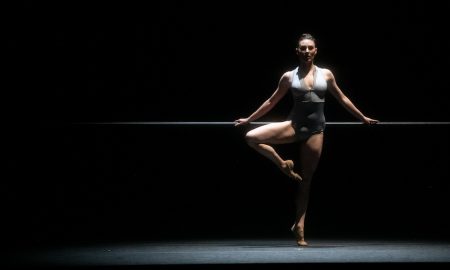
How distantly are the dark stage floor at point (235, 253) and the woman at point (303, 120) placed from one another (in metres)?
0.34

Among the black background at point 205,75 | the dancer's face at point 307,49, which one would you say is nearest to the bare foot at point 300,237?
the dancer's face at point 307,49

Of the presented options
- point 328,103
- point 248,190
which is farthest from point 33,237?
point 328,103

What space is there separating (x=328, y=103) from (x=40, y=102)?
92.3 inches

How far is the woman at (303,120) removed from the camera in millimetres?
5723

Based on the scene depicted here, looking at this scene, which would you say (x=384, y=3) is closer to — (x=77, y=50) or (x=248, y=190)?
(x=248, y=190)

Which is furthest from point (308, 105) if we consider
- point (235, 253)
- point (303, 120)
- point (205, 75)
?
point (205, 75)

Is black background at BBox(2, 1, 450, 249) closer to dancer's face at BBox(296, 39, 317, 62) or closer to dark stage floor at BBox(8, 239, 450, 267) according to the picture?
dark stage floor at BBox(8, 239, 450, 267)

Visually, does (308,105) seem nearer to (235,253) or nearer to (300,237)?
(300,237)

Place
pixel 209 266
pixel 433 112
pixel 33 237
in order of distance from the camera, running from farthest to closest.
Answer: pixel 433 112 < pixel 33 237 < pixel 209 266

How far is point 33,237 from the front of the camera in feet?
20.3

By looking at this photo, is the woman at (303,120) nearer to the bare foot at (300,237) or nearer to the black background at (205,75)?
the bare foot at (300,237)

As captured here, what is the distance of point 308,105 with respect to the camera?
576 centimetres

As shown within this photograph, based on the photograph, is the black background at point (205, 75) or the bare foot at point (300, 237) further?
the black background at point (205, 75)

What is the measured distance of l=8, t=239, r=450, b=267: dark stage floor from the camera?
16.0 ft
